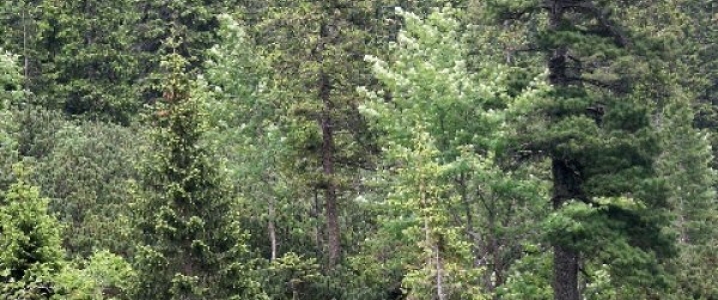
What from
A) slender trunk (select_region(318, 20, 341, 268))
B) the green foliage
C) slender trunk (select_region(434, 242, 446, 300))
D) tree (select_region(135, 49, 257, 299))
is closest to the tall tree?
slender trunk (select_region(318, 20, 341, 268))

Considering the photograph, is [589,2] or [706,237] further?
[706,237]

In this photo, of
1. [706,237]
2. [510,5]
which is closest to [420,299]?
[510,5]

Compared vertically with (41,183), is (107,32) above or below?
above

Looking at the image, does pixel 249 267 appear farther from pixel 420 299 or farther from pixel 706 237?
pixel 706 237

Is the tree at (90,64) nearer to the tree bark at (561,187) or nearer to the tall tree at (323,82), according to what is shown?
the tall tree at (323,82)

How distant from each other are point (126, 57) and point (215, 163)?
25.5 m

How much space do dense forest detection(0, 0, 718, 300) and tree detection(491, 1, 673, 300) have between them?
50mm

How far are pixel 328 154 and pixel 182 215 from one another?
27.9 ft

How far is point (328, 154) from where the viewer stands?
2409 cm

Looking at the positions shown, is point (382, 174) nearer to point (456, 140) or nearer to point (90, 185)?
point (456, 140)

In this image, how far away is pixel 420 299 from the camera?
Answer: 54.5ft

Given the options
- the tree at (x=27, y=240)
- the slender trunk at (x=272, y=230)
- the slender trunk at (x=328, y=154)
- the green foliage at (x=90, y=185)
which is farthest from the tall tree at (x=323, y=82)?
the tree at (x=27, y=240)

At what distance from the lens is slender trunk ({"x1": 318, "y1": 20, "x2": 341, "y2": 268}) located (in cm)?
2341

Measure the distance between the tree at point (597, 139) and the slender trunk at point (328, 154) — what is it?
5469mm
